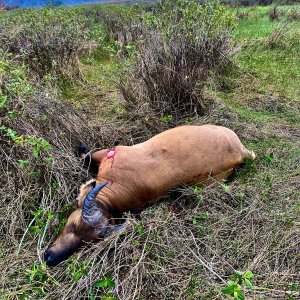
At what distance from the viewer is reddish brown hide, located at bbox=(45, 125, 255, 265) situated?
14.0ft

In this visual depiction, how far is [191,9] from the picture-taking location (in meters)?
6.72

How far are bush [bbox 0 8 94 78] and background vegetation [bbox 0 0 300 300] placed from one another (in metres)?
0.03

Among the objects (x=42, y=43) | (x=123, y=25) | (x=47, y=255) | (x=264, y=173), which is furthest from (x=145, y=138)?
(x=123, y=25)

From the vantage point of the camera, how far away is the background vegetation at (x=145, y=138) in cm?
315

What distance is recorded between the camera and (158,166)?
4.41 metres

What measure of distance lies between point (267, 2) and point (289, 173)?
19.3 m

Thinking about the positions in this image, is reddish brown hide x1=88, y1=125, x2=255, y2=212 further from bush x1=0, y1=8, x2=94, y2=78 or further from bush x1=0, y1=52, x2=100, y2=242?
bush x1=0, y1=8, x2=94, y2=78

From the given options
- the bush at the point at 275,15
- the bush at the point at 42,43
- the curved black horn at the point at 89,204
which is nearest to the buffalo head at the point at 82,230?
Answer: the curved black horn at the point at 89,204

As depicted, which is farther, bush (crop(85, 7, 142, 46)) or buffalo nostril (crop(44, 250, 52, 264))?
bush (crop(85, 7, 142, 46))

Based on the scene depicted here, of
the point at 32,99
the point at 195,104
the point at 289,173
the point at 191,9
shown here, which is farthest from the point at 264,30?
the point at 32,99

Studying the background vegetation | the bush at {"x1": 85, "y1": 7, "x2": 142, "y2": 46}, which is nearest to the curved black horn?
the background vegetation

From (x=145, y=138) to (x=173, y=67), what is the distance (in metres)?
1.25

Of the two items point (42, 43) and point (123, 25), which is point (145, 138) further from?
point (123, 25)

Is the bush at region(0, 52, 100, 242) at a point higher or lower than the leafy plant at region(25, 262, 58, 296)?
higher
